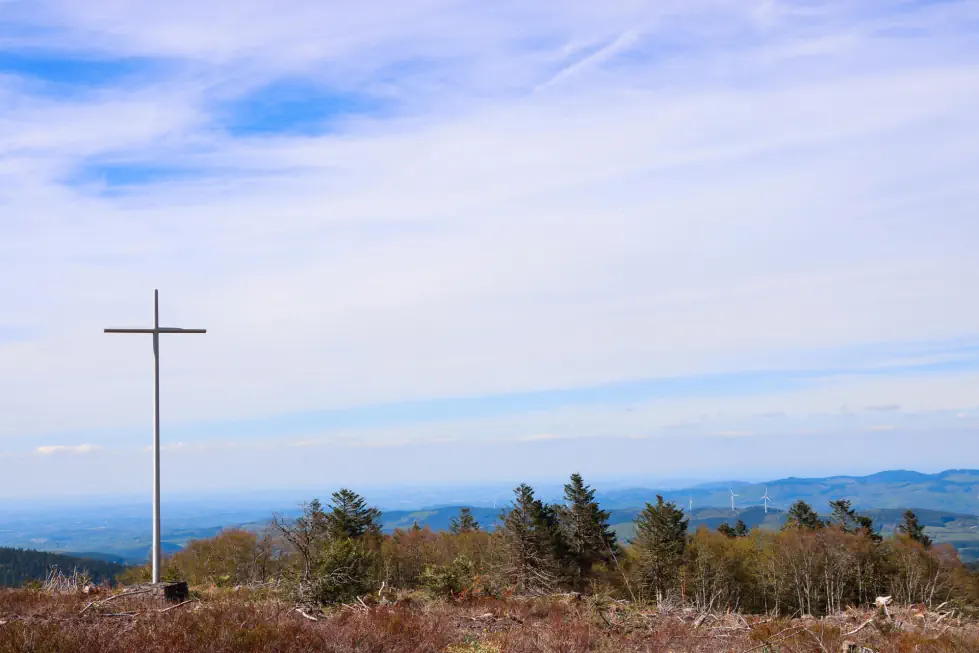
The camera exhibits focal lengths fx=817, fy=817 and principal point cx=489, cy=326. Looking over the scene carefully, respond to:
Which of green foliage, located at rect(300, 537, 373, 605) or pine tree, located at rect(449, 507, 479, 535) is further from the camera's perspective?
pine tree, located at rect(449, 507, 479, 535)

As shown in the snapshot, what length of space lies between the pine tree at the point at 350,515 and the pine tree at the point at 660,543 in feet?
75.6

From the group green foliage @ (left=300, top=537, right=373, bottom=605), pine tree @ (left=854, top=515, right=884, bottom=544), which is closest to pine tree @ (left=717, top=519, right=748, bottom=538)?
pine tree @ (left=854, top=515, right=884, bottom=544)

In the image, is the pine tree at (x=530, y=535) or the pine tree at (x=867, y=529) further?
the pine tree at (x=867, y=529)

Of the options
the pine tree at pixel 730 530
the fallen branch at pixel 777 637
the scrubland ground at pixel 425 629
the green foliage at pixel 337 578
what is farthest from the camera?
the pine tree at pixel 730 530

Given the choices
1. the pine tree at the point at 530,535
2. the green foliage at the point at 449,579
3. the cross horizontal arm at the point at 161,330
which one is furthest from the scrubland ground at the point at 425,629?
the pine tree at the point at 530,535

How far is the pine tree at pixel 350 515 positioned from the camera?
6067 centimetres

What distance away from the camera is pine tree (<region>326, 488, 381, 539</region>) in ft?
199

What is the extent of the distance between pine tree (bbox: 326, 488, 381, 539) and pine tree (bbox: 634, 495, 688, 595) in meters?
23.1

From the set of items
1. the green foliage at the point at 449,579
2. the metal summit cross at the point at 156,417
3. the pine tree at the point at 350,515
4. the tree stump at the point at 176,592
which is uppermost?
the metal summit cross at the point at 156,417

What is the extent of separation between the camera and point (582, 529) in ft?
237

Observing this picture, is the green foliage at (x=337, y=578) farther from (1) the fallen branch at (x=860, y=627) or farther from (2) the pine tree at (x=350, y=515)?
(2) the pine tree at (x=350, y=515)

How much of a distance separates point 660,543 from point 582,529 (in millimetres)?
6976

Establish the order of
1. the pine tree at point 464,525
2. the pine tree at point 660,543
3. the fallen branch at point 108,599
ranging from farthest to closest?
the pine tree at point 464,525
the pine tree at point 660,543
the fallen branch at point 108,599

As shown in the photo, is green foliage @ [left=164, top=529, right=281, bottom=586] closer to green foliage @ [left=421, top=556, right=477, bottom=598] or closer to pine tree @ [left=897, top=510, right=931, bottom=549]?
green foliage @ [left=421, top=556, right=477, bottom=598]
